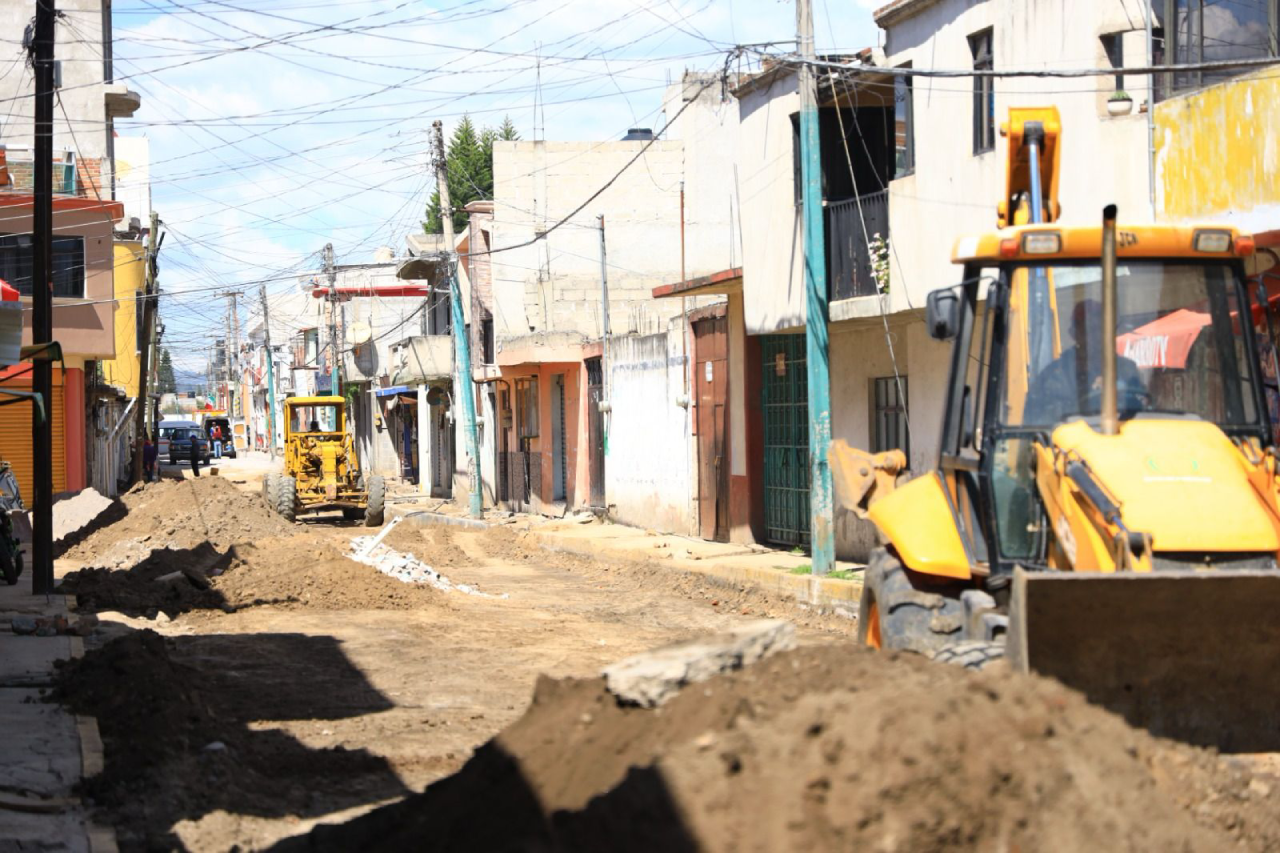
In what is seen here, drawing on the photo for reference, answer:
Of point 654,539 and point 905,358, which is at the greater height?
point 905,358

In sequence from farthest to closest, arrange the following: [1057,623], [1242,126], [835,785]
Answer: [1242,126], [1057,623], [835,785]

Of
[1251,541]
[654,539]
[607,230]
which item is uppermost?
[607,230]

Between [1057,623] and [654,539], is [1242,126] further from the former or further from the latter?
[654,539]

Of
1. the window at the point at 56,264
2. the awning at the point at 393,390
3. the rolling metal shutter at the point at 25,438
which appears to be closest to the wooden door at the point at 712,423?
the rolling metal shutter at the point at 25,438

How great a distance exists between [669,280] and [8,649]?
27600mm

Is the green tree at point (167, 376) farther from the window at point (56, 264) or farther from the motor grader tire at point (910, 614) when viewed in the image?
the motor grader tire at point (910, 614)

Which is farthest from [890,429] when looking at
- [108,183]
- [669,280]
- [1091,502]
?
[108,183]

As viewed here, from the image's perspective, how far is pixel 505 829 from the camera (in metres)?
4.97

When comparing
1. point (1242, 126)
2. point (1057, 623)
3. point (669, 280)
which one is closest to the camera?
point (1057, 623)

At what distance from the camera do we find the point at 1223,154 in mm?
12953

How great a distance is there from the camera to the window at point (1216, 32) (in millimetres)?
12680

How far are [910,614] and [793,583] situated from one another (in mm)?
10778

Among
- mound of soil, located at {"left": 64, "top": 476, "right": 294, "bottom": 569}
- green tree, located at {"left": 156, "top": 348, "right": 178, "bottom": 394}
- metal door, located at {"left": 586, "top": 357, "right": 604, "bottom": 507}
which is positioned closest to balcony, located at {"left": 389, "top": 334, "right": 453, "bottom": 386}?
mound of soil, located at {"left": 64, "top": 476, "right": 294, "bottom": 569}

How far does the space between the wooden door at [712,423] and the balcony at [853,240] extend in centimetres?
457
